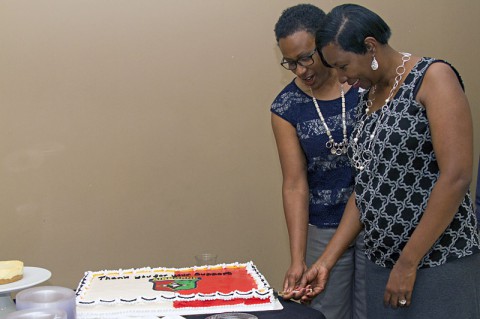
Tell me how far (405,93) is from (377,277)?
1.80 ft

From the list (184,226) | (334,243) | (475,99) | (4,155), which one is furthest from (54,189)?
(475,99)

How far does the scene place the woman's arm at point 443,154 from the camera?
1.53 metres

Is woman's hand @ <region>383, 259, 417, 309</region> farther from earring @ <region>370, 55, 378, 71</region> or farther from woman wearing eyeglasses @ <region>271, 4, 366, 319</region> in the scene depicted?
earring @ <region>370, 55, 378, 71</region>

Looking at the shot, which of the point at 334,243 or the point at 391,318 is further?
the point at 334,243

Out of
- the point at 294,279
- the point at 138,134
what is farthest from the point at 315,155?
the point at 138,134

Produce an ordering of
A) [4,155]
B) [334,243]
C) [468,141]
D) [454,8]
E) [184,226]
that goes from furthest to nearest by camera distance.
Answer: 1. [454,8]
2. [184,226]
3. [4,155]
4. [334,243]
5. [468,141]

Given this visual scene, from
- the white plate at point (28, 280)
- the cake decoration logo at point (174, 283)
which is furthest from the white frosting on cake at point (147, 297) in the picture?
the white plate at point (28, 280)

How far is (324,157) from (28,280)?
1072 millimetres

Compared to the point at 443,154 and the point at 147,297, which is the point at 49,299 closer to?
the point at 147,297

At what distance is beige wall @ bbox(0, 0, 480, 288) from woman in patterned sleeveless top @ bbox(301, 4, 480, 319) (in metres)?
1.61

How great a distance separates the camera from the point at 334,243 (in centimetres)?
198

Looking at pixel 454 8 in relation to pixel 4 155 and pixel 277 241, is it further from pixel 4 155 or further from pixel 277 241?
pixel 4 155

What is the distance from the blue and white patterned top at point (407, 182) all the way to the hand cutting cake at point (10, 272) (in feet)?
3.32

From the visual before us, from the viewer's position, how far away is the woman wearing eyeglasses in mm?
2088
